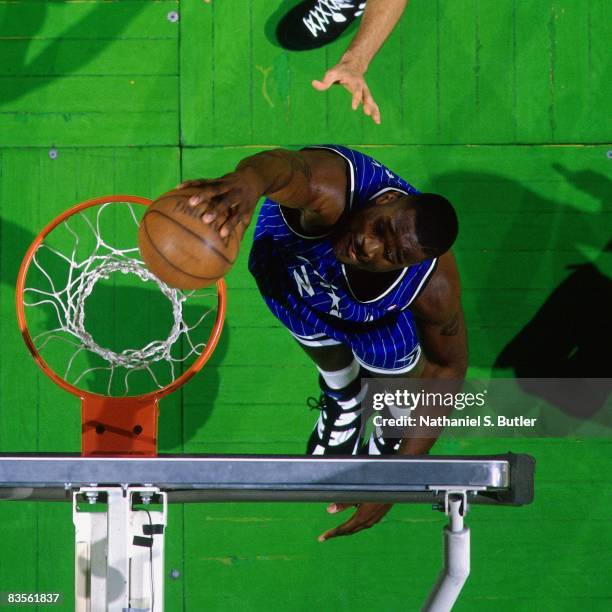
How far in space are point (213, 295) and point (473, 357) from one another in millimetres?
978

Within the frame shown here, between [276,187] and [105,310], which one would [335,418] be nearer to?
[105,310]

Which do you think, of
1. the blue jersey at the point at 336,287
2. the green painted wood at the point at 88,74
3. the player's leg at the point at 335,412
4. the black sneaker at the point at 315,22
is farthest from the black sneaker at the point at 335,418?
the black sneaker at the point at 315,22

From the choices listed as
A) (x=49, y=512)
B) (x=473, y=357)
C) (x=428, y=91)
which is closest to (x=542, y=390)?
(x=473, y=357)

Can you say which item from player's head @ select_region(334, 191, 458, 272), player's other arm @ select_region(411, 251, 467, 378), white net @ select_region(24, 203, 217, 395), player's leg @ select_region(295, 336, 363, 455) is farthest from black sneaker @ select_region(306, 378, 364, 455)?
player's head @ select_region(334, 191, 458, 272)

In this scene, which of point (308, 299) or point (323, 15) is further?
point (323, 15)

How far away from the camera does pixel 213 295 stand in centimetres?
323

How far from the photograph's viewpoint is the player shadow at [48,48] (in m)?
3.34

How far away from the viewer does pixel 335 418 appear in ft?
10.7

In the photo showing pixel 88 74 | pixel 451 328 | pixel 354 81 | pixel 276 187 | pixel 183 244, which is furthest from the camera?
pixel 88 74

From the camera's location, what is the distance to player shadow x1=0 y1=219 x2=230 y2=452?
3.26 m

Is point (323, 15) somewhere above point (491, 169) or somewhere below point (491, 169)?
above

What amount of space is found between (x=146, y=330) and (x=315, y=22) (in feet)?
4.30

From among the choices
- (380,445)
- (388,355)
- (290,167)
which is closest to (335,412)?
(380,445)

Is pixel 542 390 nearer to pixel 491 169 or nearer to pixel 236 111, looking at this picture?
pixel 491 169
